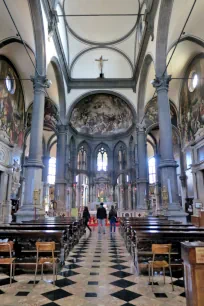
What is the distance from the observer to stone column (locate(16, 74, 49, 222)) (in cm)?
933

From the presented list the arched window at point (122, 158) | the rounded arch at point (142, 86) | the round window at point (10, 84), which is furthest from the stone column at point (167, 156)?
the arched window at point (122, 158)

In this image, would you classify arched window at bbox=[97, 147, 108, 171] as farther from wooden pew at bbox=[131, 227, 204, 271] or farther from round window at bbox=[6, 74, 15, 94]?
wooden pew at bbox=[131, 227, 204, 271]

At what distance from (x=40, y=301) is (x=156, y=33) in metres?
12.4

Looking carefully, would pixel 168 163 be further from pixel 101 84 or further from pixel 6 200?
pixel 101 84

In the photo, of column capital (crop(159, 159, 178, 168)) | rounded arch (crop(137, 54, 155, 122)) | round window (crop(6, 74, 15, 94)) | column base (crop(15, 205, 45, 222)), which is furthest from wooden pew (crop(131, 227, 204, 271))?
round window (crop(6, 74, 15, 94))

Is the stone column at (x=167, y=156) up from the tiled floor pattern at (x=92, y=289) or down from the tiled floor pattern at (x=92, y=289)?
up

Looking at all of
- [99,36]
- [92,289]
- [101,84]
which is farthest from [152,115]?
[92,289]

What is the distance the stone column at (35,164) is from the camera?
9.33 metres

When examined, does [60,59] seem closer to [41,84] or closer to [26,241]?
[41,84]

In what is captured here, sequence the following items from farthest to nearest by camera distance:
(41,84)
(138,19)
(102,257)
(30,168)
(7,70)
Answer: (138,19), (7,70), (41,84), (30,168), (102,257)

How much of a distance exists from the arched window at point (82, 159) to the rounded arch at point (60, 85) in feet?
20.7

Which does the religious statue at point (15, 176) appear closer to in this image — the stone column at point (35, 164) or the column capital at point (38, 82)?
the stone column at point (35, 164)

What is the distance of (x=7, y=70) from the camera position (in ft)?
47.2

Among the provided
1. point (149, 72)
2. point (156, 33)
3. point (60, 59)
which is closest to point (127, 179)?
point (149, 72)
